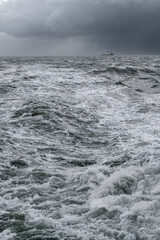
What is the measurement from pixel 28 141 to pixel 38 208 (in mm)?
3984

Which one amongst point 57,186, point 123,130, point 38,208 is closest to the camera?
point 38,208

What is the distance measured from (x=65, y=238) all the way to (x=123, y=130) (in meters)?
6.63

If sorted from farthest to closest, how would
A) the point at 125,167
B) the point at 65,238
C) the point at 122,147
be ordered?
the point at 122,147, the point at 125,167, the point at 65,238

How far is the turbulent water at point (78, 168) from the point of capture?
14.1 feet

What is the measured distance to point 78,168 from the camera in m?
6.90

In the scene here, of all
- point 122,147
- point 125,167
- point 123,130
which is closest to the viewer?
point 125,167

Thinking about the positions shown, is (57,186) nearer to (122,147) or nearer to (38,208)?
(38,208)

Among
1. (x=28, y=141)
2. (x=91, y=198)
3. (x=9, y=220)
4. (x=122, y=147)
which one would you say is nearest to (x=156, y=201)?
(x=91, y=198)

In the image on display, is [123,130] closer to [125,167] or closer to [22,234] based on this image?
[125,167]

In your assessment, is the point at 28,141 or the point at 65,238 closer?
the point at 65,238

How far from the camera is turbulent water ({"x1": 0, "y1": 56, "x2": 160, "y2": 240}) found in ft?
14.1

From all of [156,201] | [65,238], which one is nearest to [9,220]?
[65,238]

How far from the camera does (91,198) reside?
→ 5223mm

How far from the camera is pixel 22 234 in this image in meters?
4.07
